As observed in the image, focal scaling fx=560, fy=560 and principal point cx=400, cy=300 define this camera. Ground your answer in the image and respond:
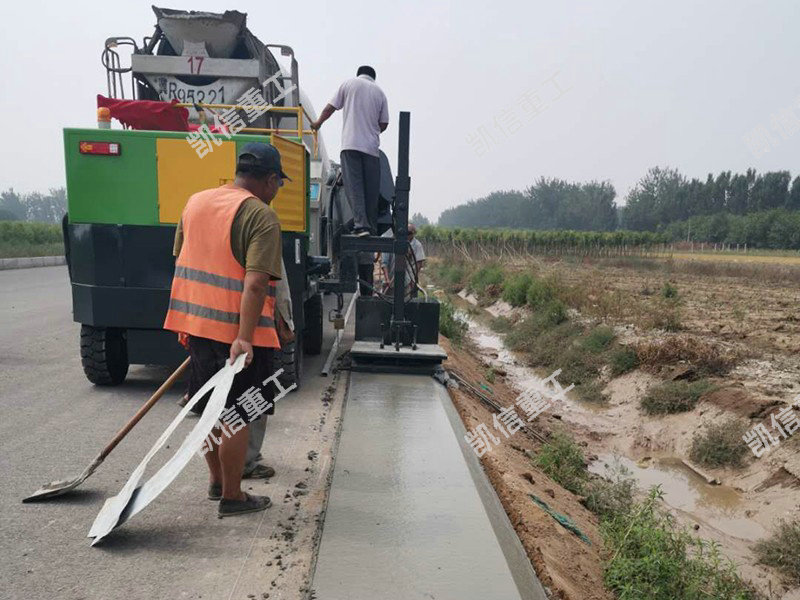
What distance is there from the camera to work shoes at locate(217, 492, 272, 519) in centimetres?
311

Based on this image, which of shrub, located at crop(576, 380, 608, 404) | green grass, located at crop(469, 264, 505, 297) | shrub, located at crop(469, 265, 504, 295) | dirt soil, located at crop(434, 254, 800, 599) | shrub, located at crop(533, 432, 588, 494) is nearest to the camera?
dirt soil, located at crop(434, 254, 800, 599)

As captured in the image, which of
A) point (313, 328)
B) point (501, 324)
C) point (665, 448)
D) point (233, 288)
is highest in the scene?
point (233, 288)

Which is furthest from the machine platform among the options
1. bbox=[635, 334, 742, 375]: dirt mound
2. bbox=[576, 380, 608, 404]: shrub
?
bbox=[635, 334, 742, 375]: dirt mound

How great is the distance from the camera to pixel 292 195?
5.14m

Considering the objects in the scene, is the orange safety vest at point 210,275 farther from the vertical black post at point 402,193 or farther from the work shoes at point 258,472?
the vertical black post at point 402,193

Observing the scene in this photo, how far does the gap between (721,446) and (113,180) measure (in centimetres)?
718

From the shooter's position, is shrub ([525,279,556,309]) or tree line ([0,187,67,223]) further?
tree line ([0,187,67,223])

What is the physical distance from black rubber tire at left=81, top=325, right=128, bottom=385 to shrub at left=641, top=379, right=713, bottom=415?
6.91 m

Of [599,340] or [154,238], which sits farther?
[599,340]

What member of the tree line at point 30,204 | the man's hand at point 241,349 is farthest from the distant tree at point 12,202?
the man's hand at point 241,349

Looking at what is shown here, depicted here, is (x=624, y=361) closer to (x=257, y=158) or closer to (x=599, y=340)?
(x=599, y=340)

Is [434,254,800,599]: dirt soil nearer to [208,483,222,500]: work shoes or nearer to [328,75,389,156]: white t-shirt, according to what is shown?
[208,483,222,500]: work shoes

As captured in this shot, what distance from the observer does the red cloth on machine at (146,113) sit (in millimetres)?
6051

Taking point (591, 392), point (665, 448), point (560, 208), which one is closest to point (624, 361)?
point (591, 392)
